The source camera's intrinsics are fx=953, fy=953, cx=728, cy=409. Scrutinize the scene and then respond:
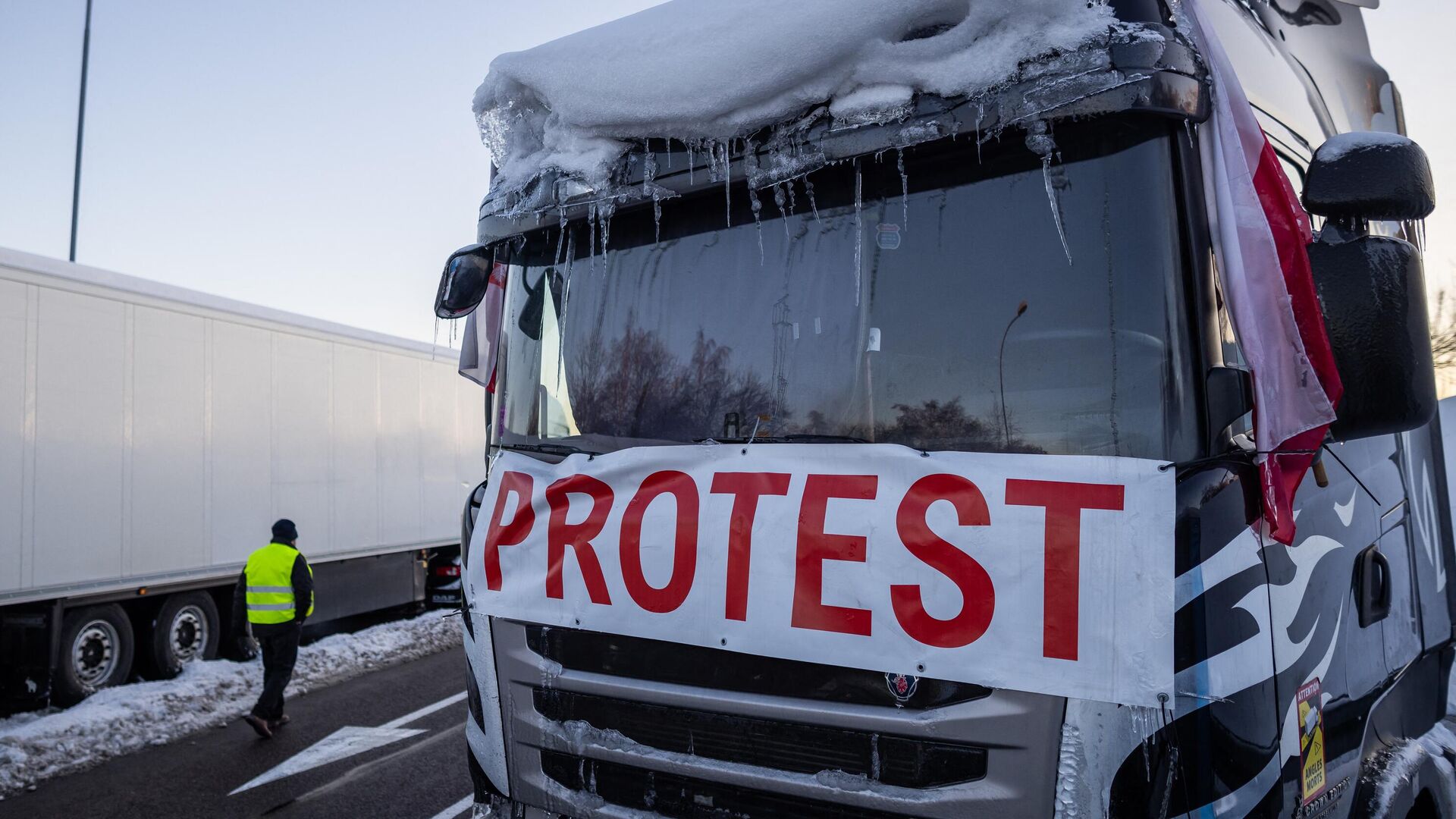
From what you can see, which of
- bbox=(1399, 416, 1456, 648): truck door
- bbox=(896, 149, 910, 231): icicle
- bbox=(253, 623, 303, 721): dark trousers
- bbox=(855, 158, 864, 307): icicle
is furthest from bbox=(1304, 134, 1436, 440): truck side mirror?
bbox=(253, 623, 303, 721): dark trousers

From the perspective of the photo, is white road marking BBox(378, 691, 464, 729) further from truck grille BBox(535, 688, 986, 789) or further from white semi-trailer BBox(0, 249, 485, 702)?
truck grille BBox(535, 688, 986, 789)

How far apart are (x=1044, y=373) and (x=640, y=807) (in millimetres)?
1497

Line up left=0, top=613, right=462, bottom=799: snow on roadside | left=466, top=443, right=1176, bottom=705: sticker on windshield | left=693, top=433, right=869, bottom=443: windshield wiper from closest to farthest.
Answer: left=466, top=443, right=1176, bottom=705: sticker on windshield, left=693, top=433, right=869, bottom=443: windshield wiper, left=0, top=613, right=462, bottom=799: snow on roadside

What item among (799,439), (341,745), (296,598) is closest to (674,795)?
(799,439)

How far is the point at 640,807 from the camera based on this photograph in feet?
8.13

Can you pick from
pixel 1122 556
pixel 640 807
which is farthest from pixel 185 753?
pixel 1122 556

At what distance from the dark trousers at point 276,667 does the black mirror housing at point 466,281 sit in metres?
5.02

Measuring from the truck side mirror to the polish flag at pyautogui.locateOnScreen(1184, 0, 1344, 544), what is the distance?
0.14 feet

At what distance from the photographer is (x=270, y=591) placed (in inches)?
291

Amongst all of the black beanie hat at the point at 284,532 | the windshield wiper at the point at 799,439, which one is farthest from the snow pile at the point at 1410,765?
the black beanie hat at the point at 284,532

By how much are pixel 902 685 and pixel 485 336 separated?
206cm

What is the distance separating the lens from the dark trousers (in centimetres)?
714

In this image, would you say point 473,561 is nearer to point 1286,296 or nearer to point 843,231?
point 843,231

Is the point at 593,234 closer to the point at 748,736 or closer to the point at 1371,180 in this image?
the point at 748,736
